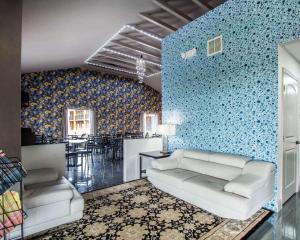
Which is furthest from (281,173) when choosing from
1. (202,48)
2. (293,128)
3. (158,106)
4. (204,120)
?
(158,106)

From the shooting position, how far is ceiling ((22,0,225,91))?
3.53 meters

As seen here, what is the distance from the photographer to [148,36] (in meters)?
5.71

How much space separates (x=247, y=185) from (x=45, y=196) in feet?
7.64

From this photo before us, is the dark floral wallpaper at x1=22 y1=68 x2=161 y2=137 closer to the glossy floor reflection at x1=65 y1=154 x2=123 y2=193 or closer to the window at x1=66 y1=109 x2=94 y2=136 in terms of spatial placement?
the window at x1=66 y1=109 x2=94 y2=136

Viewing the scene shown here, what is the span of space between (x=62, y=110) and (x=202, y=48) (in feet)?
21.8

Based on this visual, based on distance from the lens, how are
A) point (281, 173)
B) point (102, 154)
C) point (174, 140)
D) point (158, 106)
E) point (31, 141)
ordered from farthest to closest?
point (158, 106) → point (102, 154) → point (174, 140) → point (31, 141) → point (281, 173)

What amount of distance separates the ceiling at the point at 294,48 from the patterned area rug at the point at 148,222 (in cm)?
237

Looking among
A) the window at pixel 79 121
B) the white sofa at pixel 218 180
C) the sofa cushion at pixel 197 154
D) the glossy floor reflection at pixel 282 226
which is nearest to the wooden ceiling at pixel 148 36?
the window at pixel 79 121

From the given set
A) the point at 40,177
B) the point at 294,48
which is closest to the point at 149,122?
the point at 40,177

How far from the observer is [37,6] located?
3.15 m

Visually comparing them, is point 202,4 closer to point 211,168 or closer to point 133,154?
point 211,168

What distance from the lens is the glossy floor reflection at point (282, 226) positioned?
217cm

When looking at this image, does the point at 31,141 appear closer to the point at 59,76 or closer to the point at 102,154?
the point at 102,154

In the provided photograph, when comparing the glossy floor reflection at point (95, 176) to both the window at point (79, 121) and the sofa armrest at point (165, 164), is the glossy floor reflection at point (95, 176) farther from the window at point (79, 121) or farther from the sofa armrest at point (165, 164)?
the window at point (79, 121)
